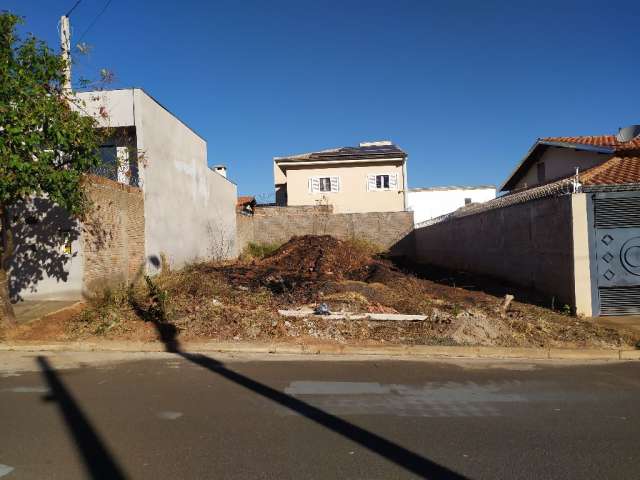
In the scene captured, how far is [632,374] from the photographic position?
6.63m

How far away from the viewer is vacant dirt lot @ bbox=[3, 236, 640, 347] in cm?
823

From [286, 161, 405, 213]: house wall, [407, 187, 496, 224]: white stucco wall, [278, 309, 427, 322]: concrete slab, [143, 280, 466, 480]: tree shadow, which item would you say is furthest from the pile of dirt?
[407, 187, 496, 224]: white stucco wall

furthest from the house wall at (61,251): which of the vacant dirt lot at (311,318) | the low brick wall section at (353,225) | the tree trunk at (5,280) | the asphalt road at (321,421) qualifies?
the low brick wall section at (353,225)

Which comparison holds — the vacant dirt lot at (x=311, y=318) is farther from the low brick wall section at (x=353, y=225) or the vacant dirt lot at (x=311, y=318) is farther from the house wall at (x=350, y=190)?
the house wall at (x=350, y=190)

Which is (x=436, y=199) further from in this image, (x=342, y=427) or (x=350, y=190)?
(x=342, y=427)

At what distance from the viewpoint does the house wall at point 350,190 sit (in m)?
30.9

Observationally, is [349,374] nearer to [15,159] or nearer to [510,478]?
[510,478]

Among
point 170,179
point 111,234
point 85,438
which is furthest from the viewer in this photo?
point 170,179

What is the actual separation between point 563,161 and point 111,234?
690 inches

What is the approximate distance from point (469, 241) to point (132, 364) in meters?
13.1

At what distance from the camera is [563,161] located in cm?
2017

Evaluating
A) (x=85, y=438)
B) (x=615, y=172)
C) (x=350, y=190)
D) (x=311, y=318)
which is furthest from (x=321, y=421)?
(x=350, y=190)

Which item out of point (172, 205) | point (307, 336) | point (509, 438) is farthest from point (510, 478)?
point (172, 205)

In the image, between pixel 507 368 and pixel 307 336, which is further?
pixel 307 336
